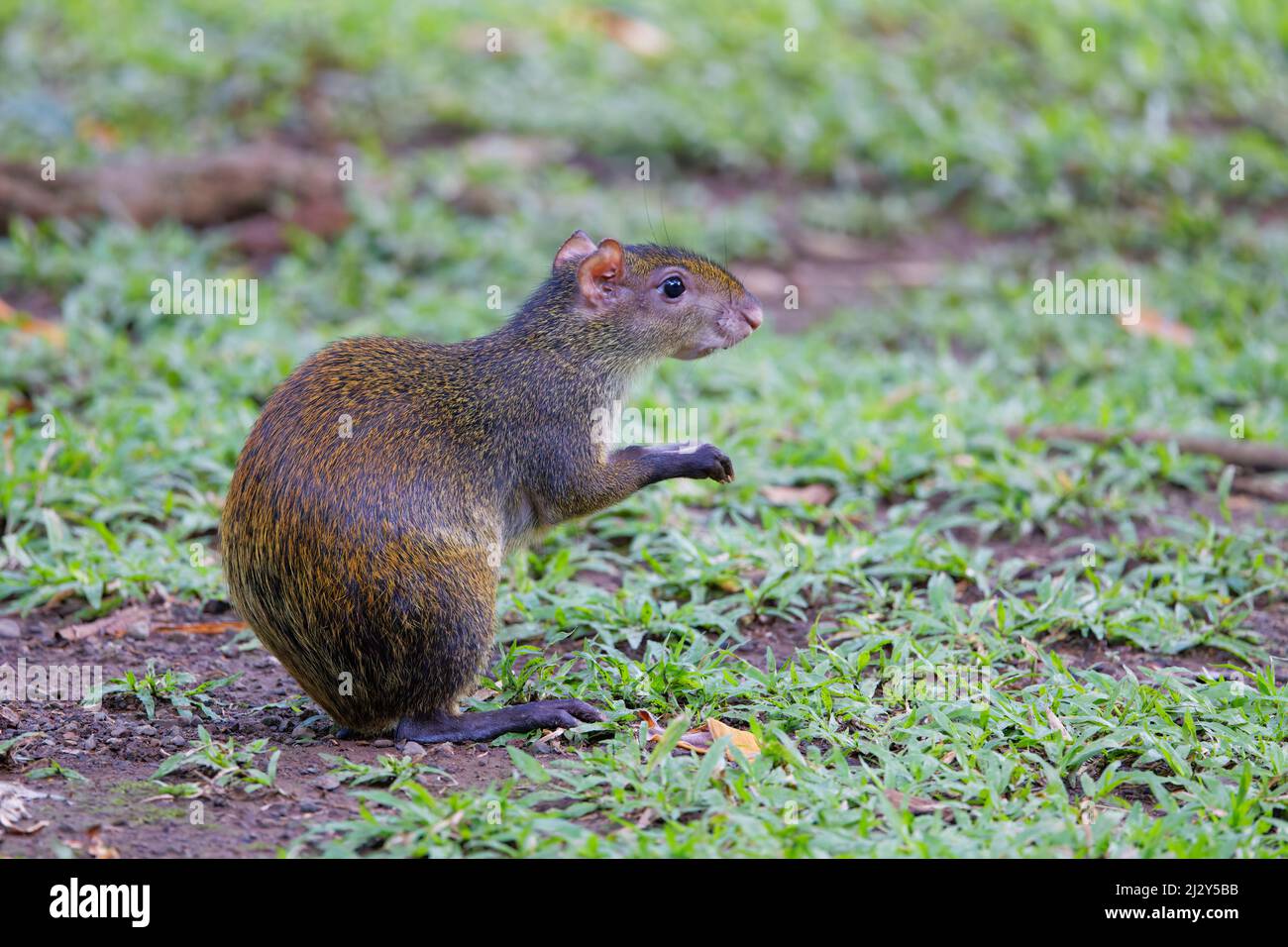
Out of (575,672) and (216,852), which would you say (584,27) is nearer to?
(575,672)

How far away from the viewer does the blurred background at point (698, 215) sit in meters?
6.48

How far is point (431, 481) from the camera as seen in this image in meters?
4.44

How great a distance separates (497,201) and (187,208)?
1.93 m

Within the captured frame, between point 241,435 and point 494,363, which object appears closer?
point 494,363

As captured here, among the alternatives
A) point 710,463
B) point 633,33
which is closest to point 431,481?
point 710,463

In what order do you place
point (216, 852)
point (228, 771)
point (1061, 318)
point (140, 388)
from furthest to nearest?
point (1061, 318), point (140, 388), point (228, 771), point (216, 852)

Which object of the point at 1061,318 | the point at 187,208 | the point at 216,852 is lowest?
the point at 216,852

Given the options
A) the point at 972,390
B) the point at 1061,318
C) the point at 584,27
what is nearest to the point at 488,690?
the point at 972,390

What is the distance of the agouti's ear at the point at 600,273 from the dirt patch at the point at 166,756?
1.59 metres

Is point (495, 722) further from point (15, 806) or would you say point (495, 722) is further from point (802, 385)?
point (802, 385)

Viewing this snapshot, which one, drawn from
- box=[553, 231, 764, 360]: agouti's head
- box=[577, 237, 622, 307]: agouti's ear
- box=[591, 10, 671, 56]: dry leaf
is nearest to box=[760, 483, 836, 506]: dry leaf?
box=[553, 231, 764, 360]: agouti's head

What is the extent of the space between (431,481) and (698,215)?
5.58m

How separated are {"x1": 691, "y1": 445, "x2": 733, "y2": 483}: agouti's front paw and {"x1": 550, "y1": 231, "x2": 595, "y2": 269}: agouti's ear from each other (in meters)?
0.83

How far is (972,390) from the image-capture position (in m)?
7.51
